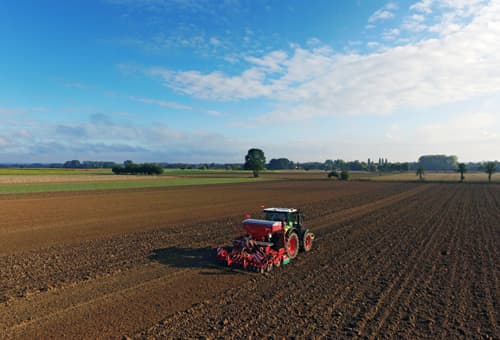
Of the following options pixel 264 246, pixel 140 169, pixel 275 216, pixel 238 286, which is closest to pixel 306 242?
pixel 275 216

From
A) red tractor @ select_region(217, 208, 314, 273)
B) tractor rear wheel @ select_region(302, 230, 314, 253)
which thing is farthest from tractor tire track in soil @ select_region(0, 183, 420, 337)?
tractor rear wheel @ select_region(302, 230, 314, 253)

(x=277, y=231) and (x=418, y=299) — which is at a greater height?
(x=277, y=231)

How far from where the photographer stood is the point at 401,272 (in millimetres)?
9828

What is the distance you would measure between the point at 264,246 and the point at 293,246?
1.50 meters

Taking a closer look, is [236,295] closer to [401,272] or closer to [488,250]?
[401,272]

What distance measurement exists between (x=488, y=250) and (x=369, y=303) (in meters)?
8.67

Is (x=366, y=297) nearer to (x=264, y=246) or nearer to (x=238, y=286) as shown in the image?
(x=238, y=286)

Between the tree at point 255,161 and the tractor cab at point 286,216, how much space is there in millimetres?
89876

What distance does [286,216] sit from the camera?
11883mm

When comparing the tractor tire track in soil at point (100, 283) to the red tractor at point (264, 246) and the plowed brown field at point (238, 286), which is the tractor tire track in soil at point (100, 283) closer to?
the plowed brown field at point (238, 286)

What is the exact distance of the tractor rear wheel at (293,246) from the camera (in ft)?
36.8

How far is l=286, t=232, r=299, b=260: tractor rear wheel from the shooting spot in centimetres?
1123

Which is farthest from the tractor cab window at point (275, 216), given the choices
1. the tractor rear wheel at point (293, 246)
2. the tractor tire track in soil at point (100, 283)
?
the tractor tire track in soil at point (100, 283)

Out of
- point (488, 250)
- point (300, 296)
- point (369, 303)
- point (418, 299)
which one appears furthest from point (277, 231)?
point (488, 250)
